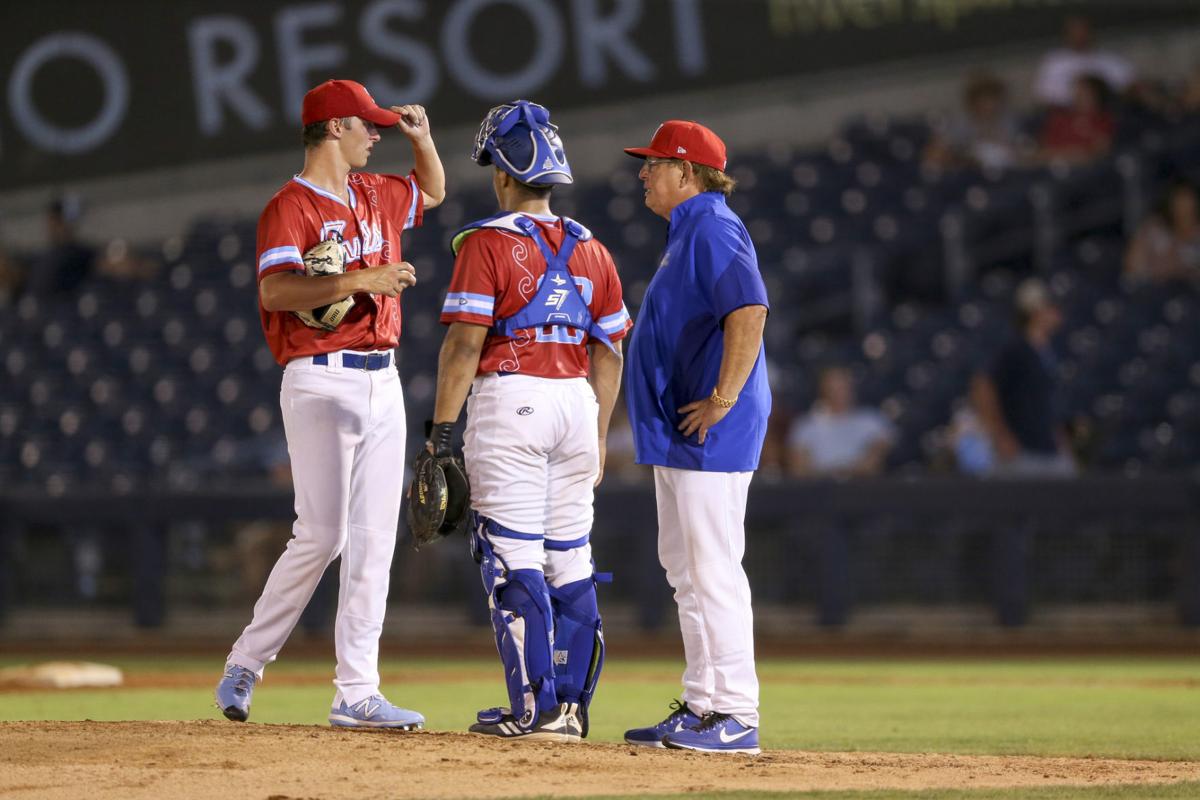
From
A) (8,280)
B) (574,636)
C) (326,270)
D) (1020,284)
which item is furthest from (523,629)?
(8,280)

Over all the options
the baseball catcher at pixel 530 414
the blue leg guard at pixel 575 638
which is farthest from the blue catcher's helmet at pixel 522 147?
the blue leg guard at pixel 575 638

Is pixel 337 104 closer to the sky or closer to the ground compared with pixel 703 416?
closer to the sky

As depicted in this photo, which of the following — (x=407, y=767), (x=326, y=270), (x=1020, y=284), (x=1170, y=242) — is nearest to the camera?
(x=407, y=767)

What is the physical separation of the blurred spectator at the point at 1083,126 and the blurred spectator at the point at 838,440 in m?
4.55

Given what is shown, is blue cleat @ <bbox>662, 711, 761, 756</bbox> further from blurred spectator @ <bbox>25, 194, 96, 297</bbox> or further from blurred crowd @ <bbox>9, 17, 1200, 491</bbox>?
blurred spectator @ <bbox>25, 194, 96, 297</bbox>

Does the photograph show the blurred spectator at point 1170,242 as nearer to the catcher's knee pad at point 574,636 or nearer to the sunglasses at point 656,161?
the sunglasses at point 656,161

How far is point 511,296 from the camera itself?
17.5 feet

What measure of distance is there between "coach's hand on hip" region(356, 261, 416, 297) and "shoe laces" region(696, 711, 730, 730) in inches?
62.5

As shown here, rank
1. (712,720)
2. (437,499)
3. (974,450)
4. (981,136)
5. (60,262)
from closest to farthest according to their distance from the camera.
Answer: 1. (437,499)
2. (712,720)
3. (974,450)
4. (981,136)
5. (60,262)

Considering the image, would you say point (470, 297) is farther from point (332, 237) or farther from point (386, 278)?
point (332, 237)

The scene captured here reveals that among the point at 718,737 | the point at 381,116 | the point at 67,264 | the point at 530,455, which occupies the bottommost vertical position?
the point at 718,737

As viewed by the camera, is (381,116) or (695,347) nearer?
(695,347)

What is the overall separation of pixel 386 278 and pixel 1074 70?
41.1 feet

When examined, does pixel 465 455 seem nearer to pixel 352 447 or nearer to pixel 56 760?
pixel 352 447
